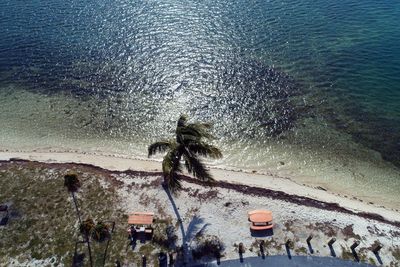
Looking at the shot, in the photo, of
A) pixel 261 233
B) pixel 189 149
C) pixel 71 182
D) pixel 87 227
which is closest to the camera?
pixel 189 149

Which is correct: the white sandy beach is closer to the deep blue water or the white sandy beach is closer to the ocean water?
the ocean water

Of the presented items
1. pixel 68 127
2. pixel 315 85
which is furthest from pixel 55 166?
pixel 315 85

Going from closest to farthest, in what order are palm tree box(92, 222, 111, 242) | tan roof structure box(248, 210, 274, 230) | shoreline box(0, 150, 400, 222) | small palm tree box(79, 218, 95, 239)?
palm tree box(92, 222, 111, 242) → small palm tree box(79, 218, 95, 239) → tan roof structure box(248, 210, 274, 230) → shoreline box(0, 150, 400, 222)

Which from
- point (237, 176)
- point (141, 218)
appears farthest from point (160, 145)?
point (237, 176)

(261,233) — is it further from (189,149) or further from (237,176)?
(189,149)

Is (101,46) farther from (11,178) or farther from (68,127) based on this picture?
(11,178)

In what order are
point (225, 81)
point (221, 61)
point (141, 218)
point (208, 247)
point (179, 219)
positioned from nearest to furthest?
point (208, 247), point (141, 218), point (179, 219), point (225, 81), point (221, 61)

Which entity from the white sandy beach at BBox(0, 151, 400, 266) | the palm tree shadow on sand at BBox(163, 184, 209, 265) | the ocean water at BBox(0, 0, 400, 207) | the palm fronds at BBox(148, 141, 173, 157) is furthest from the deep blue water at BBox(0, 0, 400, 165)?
the palm tree shadow on sand at BBox(163, 184, 209, 265)
